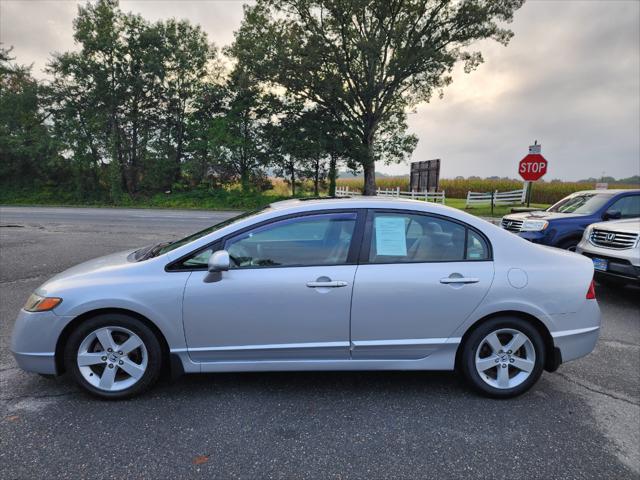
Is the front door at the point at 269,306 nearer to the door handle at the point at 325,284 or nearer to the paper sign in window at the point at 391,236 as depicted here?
the door handle at the point at 325,284

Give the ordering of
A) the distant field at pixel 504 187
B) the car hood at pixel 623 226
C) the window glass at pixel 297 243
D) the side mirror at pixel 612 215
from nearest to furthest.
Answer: the window glass at pixel 297 243, the car hood at pixel 623 226, the side mirror at pixel 612 215, the distant field at pixel 504 187

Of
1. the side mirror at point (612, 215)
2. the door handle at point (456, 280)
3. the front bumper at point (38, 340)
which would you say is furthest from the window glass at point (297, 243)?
the side mirror at point (612, 215)

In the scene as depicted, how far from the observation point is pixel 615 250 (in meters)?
5.23

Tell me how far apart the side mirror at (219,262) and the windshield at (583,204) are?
694 centimetres

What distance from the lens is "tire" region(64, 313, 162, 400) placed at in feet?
8.81

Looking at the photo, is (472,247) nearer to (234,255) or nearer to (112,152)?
(234,255)

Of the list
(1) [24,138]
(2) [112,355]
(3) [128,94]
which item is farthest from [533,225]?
(1) [24,138]

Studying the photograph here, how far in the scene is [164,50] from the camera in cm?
2566

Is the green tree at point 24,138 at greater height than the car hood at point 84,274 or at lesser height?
greater

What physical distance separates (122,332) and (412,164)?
1074 inches

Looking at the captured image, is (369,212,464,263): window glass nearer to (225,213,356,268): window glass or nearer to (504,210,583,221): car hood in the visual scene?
(225,213,356,268): window glass

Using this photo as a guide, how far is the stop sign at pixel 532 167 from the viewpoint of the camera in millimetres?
13297

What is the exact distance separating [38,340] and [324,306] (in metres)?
2.07

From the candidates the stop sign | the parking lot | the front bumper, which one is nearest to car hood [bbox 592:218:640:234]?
the parking lot
